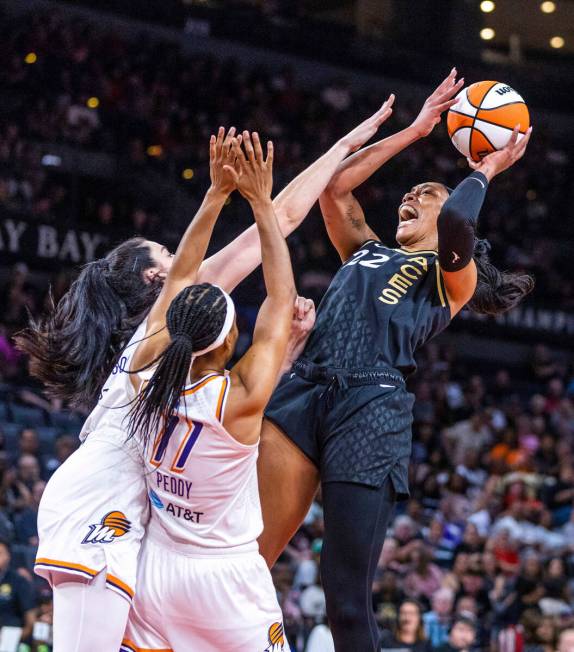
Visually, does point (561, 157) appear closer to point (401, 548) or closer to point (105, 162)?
point (105, 162)

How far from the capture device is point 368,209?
61.4 ft

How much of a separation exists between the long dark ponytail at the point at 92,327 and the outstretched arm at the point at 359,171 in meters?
1.04

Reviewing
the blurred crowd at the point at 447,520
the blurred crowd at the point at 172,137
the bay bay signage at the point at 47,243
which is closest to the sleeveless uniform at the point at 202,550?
the blurred crowd at the point at 447,520

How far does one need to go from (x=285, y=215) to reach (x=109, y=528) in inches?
62.5

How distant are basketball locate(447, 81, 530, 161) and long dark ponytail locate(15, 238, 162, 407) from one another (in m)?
1.60

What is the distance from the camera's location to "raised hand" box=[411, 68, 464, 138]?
17.1 ft

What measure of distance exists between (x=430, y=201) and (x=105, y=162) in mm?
12741

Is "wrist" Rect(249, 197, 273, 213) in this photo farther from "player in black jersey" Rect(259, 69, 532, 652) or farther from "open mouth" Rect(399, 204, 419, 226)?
"open mouth" Rect(399, 204, 419, 226)

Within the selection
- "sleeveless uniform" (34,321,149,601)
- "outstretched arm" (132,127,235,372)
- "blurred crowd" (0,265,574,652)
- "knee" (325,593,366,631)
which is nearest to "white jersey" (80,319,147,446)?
"sleeveless uniform" (34,321,149,601)

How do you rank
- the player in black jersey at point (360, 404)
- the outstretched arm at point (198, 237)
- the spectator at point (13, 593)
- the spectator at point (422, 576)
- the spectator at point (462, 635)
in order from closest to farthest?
the outstretched arm at point (198, 237), the player in black jersey at point (360, 404), the spectator at point (13, 593), the spectator at point (462, 635), the spectator at point (422, 576)

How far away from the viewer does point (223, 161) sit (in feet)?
13.9

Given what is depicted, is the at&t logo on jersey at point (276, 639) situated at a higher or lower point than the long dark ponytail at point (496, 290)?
lower

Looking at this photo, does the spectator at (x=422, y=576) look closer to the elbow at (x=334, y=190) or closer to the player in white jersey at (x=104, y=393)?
the elbow at (x=334, y=190)

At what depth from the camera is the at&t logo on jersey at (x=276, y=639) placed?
4.01m
